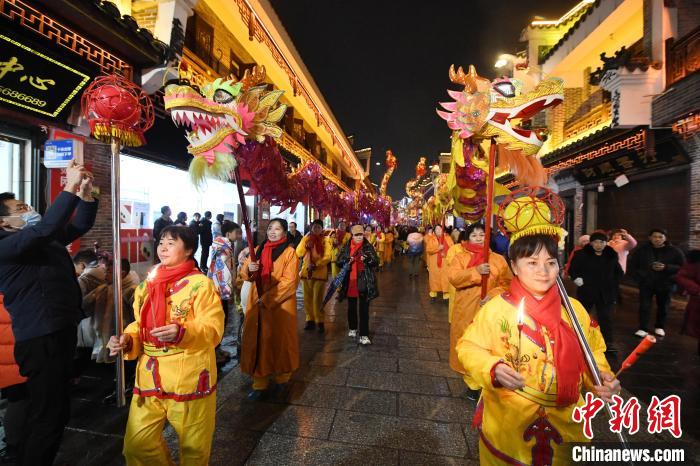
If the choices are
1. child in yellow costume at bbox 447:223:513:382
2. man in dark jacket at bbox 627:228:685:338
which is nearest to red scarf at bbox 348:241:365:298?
child in yellow costume at bbox 447:223:513:382

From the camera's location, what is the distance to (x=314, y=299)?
6.22 m

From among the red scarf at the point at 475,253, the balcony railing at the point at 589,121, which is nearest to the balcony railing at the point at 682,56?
the balcony railing at the point at 589,121

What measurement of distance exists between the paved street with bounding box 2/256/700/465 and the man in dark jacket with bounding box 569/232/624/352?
0.71 m

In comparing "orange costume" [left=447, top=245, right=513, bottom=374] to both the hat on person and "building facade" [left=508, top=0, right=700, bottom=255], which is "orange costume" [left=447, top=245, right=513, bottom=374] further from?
"building facade" [left=508, top=0, right=700, bottom=255]

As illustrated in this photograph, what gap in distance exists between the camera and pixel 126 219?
757 centimetres

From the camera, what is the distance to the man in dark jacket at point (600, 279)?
16.9 ft

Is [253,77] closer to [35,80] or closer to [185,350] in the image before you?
[185,350]

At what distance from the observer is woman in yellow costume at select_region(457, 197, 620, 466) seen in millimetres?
1655

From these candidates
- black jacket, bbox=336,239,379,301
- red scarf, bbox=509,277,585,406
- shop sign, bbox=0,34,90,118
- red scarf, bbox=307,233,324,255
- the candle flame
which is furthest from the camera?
red scarf, bbox=307,233,324,255

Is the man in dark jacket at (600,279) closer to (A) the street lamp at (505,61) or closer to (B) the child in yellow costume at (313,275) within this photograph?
(B) the child in yellow costume at (313,275)

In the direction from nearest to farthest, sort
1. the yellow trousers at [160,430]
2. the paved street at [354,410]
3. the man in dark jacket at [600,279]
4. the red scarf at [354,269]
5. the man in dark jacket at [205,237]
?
1. the yellow trousers at [160,430]
2. the paved street at [354,410]
3. the man in dark jacket at [600,279]
4. the red scarf at [354,269]
5. the man in dark jacket at [205,237]

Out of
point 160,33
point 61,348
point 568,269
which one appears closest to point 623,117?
point 568,269

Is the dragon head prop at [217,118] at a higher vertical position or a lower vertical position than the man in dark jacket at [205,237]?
higher

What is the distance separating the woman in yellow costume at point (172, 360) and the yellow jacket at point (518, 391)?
1.52 m
